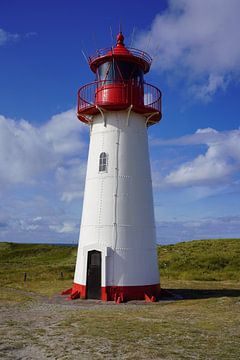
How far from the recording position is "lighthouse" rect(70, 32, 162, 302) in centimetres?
1789

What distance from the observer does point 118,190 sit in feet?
60.7

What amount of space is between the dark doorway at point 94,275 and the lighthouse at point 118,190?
0.07 feet

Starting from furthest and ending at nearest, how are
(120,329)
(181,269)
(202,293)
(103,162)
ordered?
(181,269) < (202,293) < (103,162) < (120,329)

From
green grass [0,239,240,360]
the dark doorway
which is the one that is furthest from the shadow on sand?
the dark doorway

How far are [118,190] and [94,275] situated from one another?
384 centimetres

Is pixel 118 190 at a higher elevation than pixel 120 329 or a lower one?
higher

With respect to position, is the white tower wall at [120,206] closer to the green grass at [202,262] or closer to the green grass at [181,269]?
the green grass at [181,269]

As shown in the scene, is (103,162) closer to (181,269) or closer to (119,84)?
(119,84)

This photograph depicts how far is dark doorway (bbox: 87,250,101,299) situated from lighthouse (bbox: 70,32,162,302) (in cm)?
2

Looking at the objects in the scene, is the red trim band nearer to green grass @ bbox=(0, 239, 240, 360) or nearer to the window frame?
green grass @ bbox=(0, 239, 240, 360)

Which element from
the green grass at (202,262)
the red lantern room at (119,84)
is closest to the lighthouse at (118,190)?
the red lantern room at (119,84)

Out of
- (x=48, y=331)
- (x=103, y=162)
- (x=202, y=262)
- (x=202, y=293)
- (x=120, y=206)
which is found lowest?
(x=48, y=331)

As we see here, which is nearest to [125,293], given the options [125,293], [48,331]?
[125,293]

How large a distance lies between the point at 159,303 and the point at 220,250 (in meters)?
20.9
